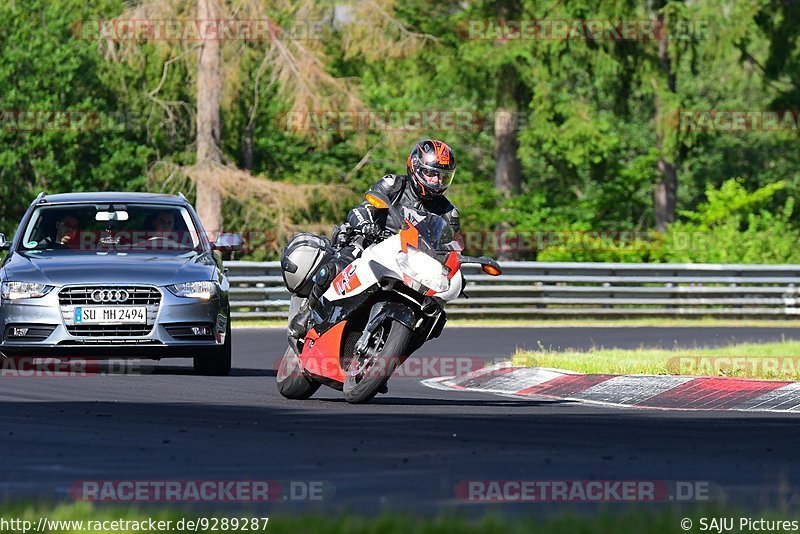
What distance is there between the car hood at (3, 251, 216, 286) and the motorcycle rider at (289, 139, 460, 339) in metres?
2.92

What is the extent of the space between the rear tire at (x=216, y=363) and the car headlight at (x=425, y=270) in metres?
4.47

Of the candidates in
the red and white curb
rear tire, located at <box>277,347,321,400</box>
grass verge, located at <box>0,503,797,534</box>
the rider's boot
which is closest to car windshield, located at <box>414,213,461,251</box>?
the rider's boot

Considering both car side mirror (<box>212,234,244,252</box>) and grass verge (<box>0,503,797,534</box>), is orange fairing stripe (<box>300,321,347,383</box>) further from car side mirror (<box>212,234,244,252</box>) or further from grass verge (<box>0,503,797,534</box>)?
grass verge (<box>0,503,797,534</box>)

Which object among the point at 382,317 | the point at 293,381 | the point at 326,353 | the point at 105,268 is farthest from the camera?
the point at 105,268

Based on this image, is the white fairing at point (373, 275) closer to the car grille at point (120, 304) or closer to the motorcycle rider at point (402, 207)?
the motorcycle rider at point (402, 207)

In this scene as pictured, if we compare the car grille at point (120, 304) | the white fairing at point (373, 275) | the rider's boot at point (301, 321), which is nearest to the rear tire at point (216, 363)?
the car grille at point (120, 304)

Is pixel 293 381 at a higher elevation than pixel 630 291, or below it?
higher

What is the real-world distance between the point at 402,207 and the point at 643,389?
3.03 meters

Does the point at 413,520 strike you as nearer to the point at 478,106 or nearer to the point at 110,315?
the point at 110,315

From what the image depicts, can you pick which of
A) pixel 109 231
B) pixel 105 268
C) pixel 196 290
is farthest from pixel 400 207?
pixel 109 231

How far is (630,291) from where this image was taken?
3177 centimetres

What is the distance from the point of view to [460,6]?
45.2m

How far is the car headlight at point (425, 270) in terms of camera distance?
11586 mm

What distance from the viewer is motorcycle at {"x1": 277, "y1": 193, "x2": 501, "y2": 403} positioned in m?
11.6
